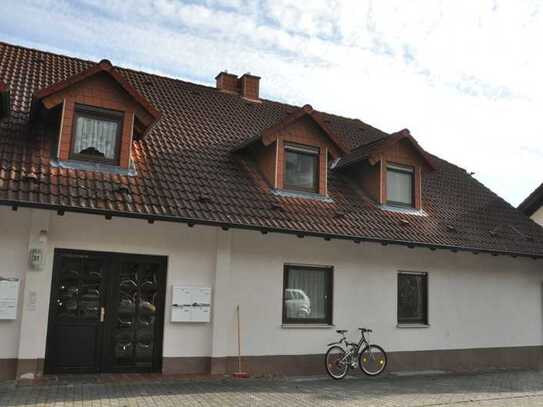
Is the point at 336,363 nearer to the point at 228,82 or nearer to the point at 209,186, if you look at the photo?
the point at 209,186

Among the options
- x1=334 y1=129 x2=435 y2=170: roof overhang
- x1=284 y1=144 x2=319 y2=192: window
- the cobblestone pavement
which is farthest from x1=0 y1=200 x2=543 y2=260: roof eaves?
the cobblestone pavement

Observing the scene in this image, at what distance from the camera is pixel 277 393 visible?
10234 millimetres

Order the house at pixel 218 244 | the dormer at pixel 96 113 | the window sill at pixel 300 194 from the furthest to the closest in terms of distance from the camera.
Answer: the window sill at pixel 300 194, the dormer at pixel 96 113, the house at pixel 218 244

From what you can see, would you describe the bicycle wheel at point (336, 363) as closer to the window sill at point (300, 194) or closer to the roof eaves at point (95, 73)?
the window sill at point (300, 194)

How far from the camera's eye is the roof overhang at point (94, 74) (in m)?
11.4

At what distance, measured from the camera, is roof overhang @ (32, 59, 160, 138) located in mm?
11445

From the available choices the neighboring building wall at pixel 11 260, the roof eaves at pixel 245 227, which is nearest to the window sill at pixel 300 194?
the roof eaves at pixel 245 227

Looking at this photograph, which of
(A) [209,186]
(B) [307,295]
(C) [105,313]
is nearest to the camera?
(C) [105,313]

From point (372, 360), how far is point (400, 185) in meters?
4.72

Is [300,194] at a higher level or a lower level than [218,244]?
higher

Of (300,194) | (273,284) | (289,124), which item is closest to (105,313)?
(273,284)

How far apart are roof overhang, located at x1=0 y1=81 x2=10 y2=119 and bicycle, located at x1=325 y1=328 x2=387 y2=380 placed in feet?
26.2

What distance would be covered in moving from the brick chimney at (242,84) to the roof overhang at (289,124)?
14.5 ft

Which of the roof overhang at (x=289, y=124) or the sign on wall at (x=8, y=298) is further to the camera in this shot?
the roof overhang at (x=289, y=124)
